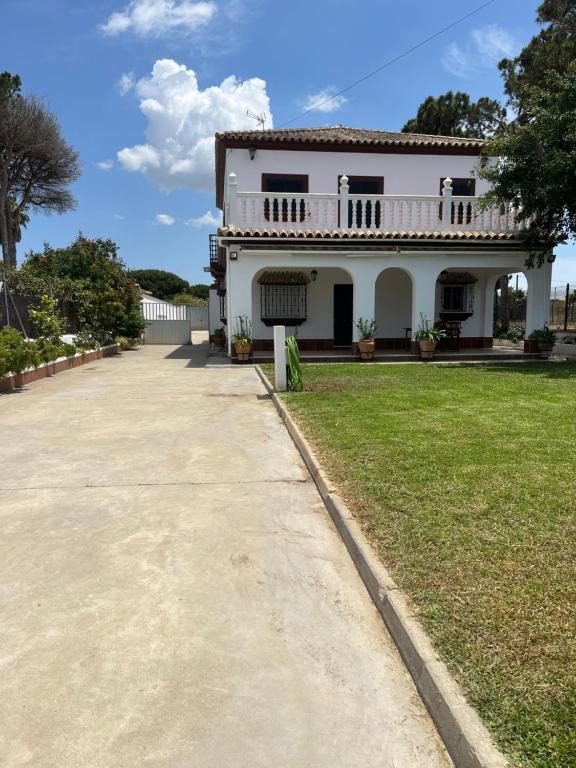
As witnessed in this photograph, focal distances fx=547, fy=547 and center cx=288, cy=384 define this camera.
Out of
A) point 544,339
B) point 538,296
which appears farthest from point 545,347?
point 538,296

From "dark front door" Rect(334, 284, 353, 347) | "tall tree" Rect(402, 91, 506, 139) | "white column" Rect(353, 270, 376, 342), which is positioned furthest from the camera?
"tall tree" Rect(402, 91, 506, 139)

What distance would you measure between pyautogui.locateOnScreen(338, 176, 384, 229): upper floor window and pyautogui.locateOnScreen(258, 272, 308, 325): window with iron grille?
2462 millimetres

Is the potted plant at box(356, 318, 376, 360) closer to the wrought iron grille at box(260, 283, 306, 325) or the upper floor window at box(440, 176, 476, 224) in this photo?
the wrought iron grille at box(260, 283, 306, 325)

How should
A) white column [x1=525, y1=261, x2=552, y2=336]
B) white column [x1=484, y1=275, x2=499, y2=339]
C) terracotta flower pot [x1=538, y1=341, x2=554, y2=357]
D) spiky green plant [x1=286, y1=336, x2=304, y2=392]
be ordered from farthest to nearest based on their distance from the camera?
Result: white column [x1=484, y1=275, x2=499, y2=339]
white column [x1=525, y1=261, x2=552, y2=336]
terracotta flower pot [x1=538, y1=341, x2=554, y2=357]
spiky green plant [x1=286, y1=336, x2=304, y2=392]

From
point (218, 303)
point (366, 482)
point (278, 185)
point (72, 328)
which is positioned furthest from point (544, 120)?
point (218, 303)

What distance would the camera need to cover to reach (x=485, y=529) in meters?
3.57

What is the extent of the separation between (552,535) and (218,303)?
2592 centimetres

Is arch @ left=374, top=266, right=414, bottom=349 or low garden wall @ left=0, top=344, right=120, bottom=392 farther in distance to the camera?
arch @ left=374, top=266, right=414, bottom=349

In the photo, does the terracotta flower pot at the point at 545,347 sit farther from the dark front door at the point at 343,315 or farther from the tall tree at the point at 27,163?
the tall tree at the point at 27,163

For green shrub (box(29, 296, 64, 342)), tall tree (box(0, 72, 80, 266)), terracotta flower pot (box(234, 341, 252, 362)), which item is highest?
tall tree (box(0, 72, 80, 266))

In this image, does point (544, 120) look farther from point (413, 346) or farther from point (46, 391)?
point (46, 391)

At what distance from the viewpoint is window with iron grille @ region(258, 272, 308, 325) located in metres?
17.4

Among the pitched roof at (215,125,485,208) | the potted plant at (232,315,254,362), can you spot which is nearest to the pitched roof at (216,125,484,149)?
the pitched roof at (215,125,485,208)

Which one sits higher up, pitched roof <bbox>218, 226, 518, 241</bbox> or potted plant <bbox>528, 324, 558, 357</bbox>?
pitched roof <bbox>218, 226, 518, 241</bbox>
